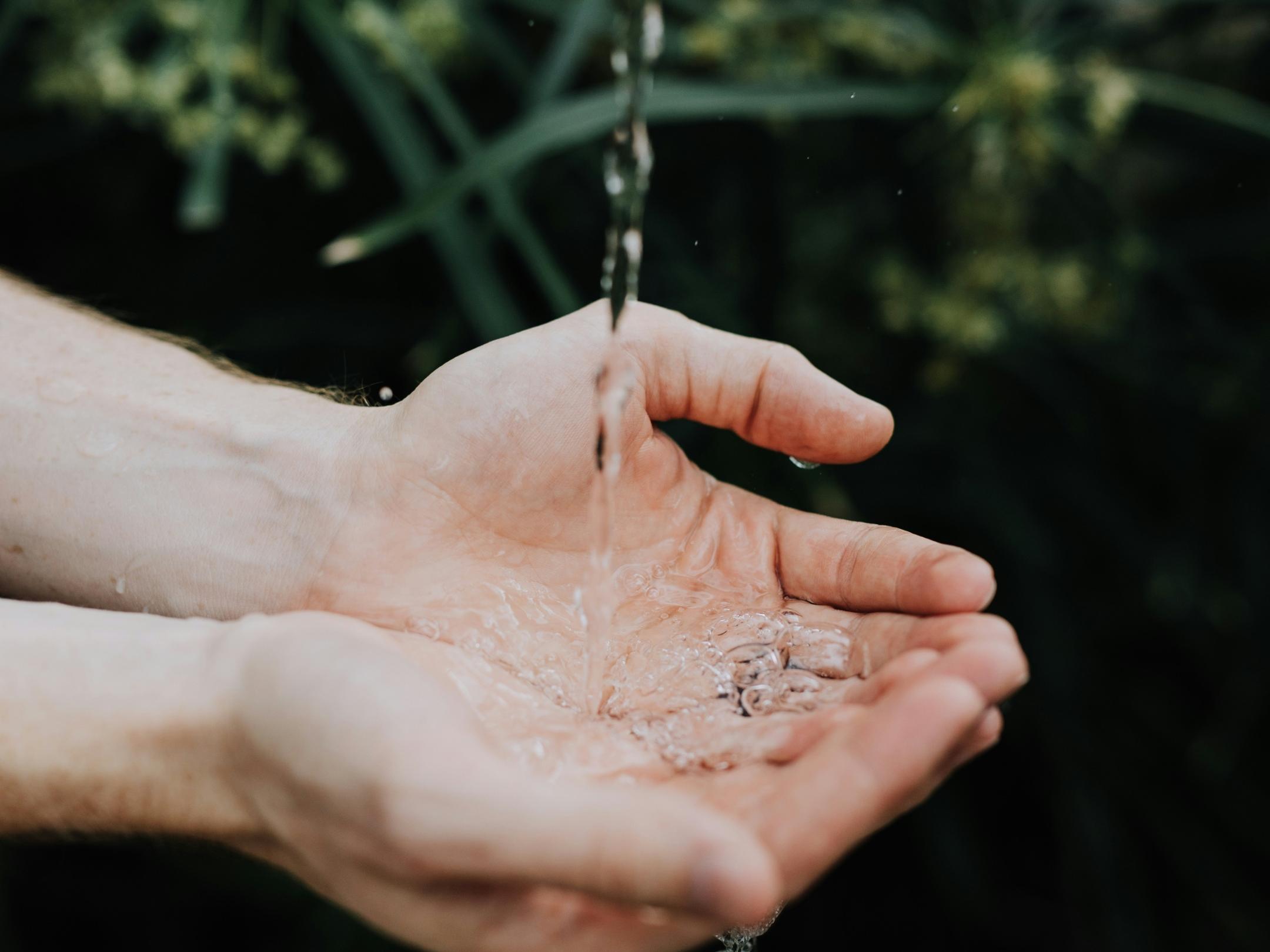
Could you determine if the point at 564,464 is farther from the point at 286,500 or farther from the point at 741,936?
the point at 741,936

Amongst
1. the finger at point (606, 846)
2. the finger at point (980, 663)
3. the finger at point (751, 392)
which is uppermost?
the finger at point (751, 392)

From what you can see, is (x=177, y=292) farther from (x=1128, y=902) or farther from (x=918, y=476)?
(x=1128, y=902)

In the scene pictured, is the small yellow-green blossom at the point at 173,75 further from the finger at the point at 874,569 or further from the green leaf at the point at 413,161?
the finger at the point at 874,569

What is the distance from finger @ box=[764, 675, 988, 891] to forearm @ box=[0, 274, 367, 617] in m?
0.50

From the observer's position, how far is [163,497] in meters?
0.88

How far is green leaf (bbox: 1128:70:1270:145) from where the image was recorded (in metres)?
1.06

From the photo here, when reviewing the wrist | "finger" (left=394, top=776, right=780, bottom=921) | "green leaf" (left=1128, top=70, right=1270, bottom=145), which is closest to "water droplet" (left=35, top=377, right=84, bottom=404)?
the wrist

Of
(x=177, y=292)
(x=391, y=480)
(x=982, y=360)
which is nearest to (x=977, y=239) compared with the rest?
(x=982, y=360)

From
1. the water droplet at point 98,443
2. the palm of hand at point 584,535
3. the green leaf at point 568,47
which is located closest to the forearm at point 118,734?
the palm of hand at point 584,535

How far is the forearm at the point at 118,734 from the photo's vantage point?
61 centimetres

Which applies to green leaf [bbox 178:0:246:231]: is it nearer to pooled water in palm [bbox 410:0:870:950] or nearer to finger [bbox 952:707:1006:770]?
pooled water in palm [bbox 410:0:870:950]

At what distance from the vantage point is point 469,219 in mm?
1164

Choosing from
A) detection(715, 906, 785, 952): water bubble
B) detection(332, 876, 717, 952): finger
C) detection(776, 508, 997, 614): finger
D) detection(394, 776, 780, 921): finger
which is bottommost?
detection(715, 906, 785, 952): water bubble

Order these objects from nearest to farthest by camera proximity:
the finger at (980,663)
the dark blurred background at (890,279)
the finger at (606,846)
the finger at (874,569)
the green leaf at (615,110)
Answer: the finger at (606,846)
the finger at (980,663)
the finger at (874,569)
the green leaf at (615,110)
the dark blurred background at (890,279)
